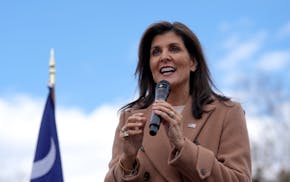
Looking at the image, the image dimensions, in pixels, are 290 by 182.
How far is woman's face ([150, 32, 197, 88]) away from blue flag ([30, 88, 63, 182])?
76cm

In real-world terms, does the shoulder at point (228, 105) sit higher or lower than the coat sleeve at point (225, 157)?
higher

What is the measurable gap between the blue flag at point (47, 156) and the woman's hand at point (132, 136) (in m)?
0.48

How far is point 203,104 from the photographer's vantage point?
15.0 feet

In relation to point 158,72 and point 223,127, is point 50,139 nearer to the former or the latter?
point 158,72

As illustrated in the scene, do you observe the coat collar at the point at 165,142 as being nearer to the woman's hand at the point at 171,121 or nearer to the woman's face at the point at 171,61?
the woman's face at the point at 171,61

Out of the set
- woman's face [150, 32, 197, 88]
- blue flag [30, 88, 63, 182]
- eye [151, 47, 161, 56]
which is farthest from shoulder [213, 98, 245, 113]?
blue flag [30, 88, 63, 182]

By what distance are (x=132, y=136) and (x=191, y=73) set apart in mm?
813

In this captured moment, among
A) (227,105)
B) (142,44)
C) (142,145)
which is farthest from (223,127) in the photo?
(142,44)

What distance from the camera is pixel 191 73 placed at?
15.6 feet

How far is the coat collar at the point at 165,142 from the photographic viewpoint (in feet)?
14.3

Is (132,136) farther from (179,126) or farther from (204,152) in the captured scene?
(204,152)

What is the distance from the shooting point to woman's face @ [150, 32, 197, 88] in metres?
4.54

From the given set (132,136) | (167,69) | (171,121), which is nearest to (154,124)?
(171,121)

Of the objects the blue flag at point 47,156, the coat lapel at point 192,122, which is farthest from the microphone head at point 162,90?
the blue flag at point 47,156
